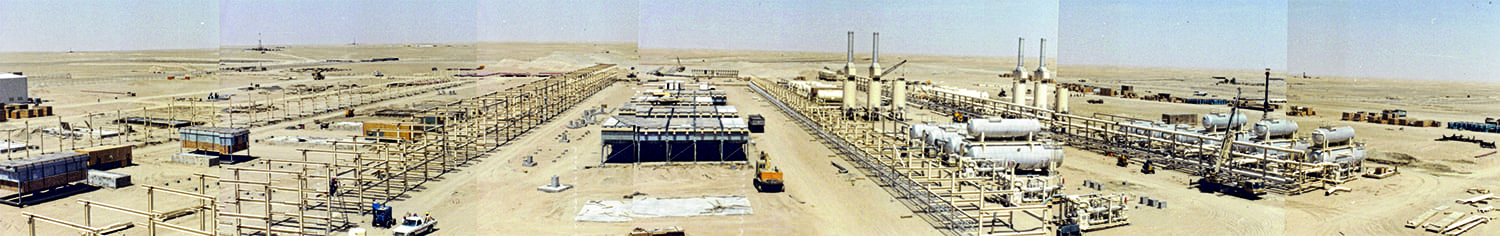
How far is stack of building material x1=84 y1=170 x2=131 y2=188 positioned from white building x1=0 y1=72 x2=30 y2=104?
15031mm

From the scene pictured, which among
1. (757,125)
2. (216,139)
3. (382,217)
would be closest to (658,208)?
(382,217)

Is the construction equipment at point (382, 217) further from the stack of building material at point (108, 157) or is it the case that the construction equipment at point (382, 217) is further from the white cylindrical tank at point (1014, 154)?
the white cylindrical tank at point (1014, 154)

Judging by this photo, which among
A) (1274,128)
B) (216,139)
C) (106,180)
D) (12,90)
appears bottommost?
(106,180)

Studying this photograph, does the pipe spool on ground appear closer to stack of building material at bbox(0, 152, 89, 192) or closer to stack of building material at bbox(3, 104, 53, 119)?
stack of building material at bbox(0, 152, 89, 192)

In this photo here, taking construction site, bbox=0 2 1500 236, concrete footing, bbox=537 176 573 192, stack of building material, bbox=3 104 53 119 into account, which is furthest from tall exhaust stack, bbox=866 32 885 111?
stack of building material, bbox=3 104 53 119

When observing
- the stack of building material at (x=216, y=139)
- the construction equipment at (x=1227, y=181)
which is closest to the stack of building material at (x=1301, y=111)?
the construction equipment at (x=1227, y=181)

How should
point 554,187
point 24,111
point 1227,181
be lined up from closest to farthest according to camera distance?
1. point 554,187
2. point 1227,181
3. point 24,111

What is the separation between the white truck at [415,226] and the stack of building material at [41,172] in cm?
493

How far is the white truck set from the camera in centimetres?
831

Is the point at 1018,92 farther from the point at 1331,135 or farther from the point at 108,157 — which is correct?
the point at 108,157

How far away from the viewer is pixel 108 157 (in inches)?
508

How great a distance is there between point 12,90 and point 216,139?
15256 mm

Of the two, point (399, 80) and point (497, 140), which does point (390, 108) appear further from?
point (399, 80)

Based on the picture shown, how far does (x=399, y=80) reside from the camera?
3716cm
